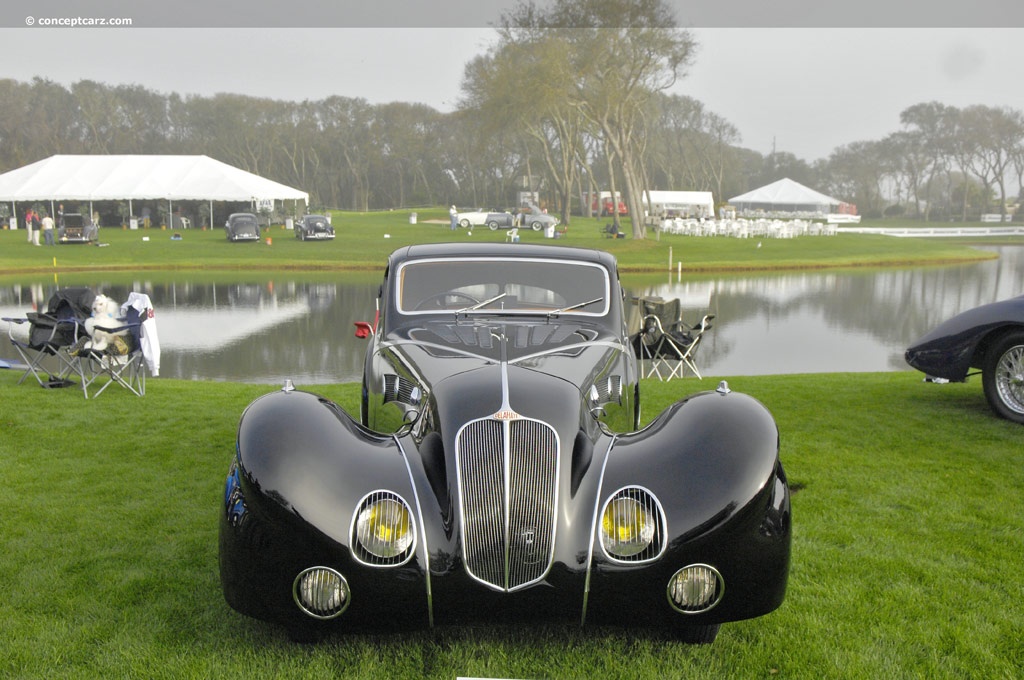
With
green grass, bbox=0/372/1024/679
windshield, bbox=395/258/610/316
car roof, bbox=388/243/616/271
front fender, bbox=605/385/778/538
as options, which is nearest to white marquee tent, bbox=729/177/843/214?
green grass, bbox=0/372/1024/679

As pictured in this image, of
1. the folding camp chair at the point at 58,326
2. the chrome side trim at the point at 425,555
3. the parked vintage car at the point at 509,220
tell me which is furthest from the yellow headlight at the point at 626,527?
the parked vintage car at the point at 509,220

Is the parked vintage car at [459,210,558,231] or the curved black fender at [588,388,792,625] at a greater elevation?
the parked vintage car at [459,210,558,231]

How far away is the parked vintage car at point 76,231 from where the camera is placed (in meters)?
41.5

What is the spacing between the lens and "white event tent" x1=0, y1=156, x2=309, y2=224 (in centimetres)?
4816

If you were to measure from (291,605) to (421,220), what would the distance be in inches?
2469

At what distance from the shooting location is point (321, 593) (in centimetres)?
314

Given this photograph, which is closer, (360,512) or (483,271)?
(360,512)

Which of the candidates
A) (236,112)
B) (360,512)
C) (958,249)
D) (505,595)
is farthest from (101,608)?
(236,112)

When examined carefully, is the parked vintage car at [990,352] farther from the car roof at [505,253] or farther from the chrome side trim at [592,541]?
the chrome side trim at [592,541]

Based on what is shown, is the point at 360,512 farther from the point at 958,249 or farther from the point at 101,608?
the point at 958,249

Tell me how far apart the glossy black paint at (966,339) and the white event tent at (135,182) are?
46.4m

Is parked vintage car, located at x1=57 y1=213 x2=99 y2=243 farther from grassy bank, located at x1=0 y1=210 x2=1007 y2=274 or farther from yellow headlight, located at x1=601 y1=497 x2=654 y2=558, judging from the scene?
yellow headlight, located at x1=601 y1=497 x2=654 y2=558

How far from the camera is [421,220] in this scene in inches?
2549

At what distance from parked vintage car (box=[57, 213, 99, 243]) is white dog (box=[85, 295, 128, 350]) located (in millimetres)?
36669
